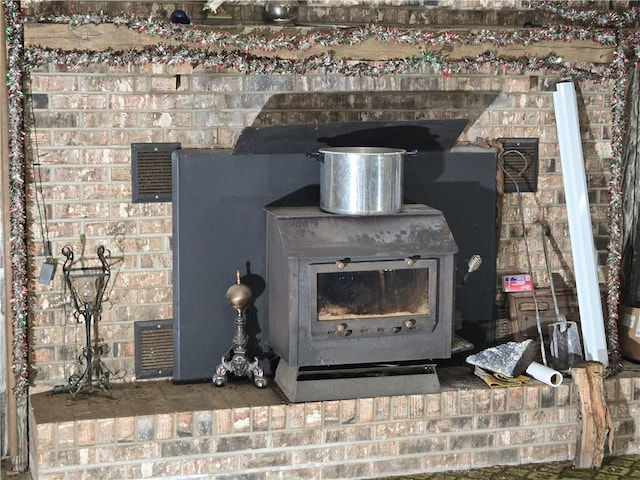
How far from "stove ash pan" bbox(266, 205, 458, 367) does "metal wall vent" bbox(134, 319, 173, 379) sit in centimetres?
55

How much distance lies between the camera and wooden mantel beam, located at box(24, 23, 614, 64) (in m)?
4.49

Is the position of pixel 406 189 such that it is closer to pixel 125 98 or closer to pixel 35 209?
pixel 125 98

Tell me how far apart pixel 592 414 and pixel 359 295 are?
1186 millimetres

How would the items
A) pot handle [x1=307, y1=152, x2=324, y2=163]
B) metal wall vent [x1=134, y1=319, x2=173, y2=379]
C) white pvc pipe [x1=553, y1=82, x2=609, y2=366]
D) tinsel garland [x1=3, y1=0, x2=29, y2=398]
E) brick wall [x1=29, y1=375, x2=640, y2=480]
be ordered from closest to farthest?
brick wall [x1=29, y1=375, x2=640, y2=480]
tinsel garland [x1=3, y1=0, x2=29, y2=398]
pot handle [x1=307, y1=152, x2=324, y2=163]
metal wall vent [x1=134, y1=319, x2=173, y2=379]
white pvc pipe [x1=553, y1=82, x2=609, y2=366]

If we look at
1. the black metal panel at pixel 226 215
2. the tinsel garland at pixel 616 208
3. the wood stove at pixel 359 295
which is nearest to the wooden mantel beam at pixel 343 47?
the tinsel garland at pixel 616 208

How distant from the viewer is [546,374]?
15.7 feet

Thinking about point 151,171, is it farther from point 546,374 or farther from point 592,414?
point 592,414

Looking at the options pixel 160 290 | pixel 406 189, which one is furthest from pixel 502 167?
pixel 160 290

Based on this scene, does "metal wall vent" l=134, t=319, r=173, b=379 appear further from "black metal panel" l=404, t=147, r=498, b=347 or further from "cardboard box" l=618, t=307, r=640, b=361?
"cardboard box" l=618, t=307, r=640, b=361

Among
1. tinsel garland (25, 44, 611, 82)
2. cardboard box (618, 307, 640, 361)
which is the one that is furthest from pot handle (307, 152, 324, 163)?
cardboard box (618, 307, 640, 361)

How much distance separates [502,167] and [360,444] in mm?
1499

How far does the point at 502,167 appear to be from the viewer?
5141 mm

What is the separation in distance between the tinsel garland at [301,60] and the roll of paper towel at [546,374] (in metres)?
0.51

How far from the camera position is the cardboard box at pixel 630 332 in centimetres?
529
